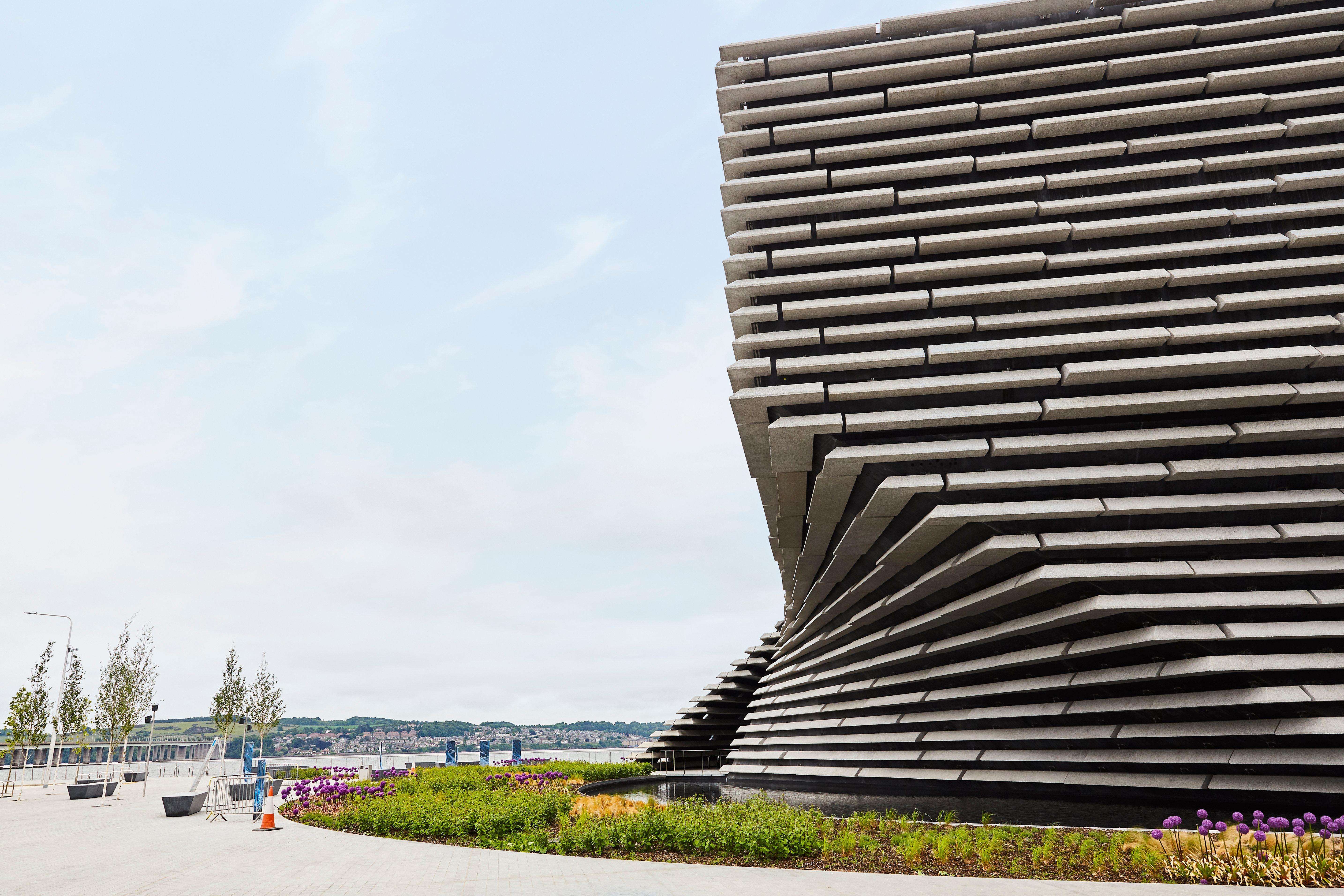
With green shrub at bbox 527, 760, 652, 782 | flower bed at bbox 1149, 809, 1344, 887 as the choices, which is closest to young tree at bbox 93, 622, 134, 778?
green shrub at bbox 527, 760, 652, 782

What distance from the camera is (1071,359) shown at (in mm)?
13812

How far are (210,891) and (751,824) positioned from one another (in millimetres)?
6421

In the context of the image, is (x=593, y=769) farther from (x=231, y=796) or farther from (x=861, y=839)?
(x=861, y=839)

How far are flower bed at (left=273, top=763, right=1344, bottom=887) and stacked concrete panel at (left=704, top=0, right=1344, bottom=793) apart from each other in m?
2.32

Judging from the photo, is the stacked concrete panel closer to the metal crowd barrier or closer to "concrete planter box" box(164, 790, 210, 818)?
the metal crowd barrier

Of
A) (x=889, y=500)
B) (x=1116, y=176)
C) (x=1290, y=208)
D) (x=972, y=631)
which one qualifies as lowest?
(x=972, y=631)

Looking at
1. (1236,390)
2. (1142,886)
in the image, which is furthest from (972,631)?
(1142,886)

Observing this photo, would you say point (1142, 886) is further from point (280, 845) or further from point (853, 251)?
point (280, 845)

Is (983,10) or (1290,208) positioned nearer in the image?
(1290,208)

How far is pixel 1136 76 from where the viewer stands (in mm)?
15219

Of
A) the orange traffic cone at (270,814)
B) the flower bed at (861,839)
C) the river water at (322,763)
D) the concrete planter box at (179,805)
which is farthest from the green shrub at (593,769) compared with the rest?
the flower bed at (861,839)

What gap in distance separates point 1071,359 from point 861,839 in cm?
853

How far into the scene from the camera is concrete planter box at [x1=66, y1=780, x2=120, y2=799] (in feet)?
90.7

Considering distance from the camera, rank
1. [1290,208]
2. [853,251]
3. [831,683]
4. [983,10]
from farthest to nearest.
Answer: [831,683], [983,10], [853,251], [1290,208]
